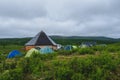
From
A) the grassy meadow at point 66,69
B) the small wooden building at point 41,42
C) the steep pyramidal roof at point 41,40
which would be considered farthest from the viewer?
the steep pyramidal roof at point 41,40

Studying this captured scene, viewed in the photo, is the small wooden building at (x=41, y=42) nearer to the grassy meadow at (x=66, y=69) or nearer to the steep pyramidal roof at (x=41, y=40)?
the steep pyramidal roof at (x=41, y=40)

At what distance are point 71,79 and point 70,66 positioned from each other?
23.3 inches

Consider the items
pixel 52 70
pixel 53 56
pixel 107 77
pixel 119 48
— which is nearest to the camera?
pixel 107 77

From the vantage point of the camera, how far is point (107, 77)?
31.2 feet

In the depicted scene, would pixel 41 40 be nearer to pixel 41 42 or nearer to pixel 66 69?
pixel 41 42

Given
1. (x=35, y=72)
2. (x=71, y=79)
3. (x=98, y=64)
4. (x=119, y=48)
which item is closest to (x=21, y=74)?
(x=35, y=72)

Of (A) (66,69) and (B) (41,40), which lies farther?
(B) (41,40)

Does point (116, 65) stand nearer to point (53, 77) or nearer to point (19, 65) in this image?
point (53, 77)

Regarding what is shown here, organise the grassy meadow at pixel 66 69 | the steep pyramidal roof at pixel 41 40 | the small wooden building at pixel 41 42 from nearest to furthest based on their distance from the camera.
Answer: the grassy meadow at pixel 66 69, the small wooden building at pixel 41 42, the steep pyramidal roof at pixel 41 40

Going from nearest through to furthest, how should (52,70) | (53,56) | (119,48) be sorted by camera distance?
(52,70) → (53,56) → (119,48)

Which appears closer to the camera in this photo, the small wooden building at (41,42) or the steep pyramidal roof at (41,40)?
the small wooden building at (41,42)

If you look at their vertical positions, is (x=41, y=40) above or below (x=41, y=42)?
above

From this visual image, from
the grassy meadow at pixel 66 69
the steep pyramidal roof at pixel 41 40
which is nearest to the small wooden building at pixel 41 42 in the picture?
the steep pyramidal roof at pixel 41 40

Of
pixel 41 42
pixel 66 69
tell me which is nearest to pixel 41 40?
pixel 41 42
